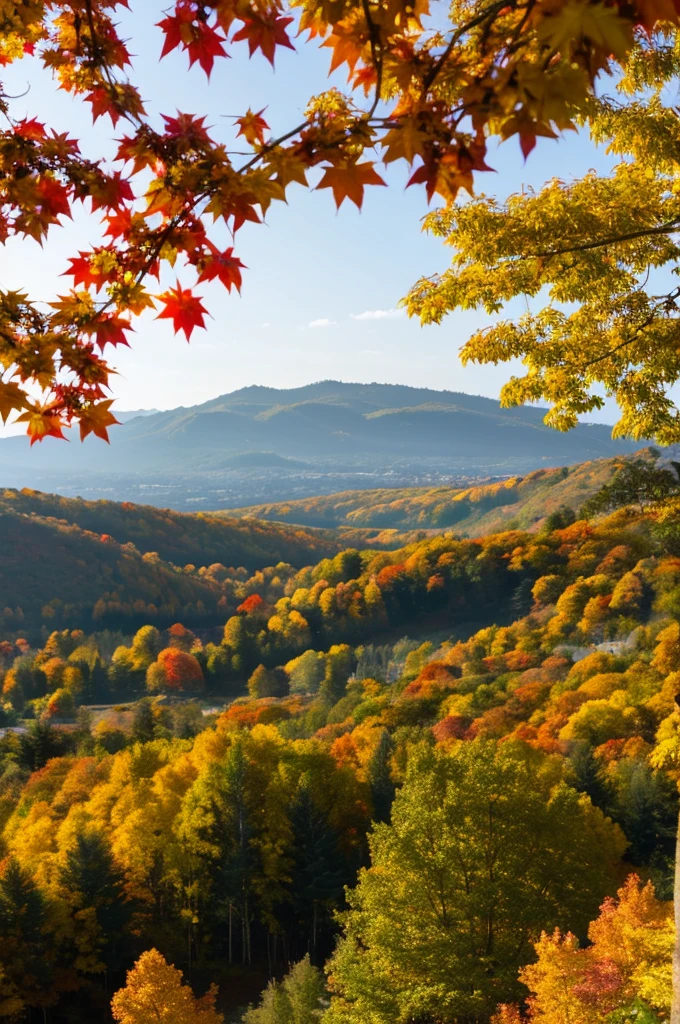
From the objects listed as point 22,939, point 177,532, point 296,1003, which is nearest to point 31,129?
point 296,1003

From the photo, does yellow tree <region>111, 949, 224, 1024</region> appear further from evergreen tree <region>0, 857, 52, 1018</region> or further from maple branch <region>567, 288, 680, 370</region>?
maple branch <region>567, 288, 680, 370</region>

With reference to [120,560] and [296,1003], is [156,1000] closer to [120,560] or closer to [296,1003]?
Answer: [296,1003]

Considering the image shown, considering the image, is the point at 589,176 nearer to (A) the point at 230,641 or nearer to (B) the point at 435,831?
(B) the point at 435,831

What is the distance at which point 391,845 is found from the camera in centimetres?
1432

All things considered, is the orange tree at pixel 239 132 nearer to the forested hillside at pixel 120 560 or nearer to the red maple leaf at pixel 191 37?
the red maple leaf at pixel 191 37

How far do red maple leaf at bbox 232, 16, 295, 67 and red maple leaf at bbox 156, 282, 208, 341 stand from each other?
80cm

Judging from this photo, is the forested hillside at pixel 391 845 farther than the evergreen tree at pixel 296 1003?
No

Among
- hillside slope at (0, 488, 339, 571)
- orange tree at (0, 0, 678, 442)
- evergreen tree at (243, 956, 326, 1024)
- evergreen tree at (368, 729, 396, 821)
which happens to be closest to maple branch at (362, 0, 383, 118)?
orange tree at (0, 0, 678, 442)

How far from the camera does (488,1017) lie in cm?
1344

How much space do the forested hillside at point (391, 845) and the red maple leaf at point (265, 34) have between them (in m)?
5.70

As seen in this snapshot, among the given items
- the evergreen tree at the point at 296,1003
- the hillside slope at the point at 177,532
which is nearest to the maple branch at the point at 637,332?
the evergreen tree at the point at 296,1003

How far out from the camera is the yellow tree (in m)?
18.0

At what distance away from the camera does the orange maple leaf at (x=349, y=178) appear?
2102 mm

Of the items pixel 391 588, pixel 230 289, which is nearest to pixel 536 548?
pixel 391 588
